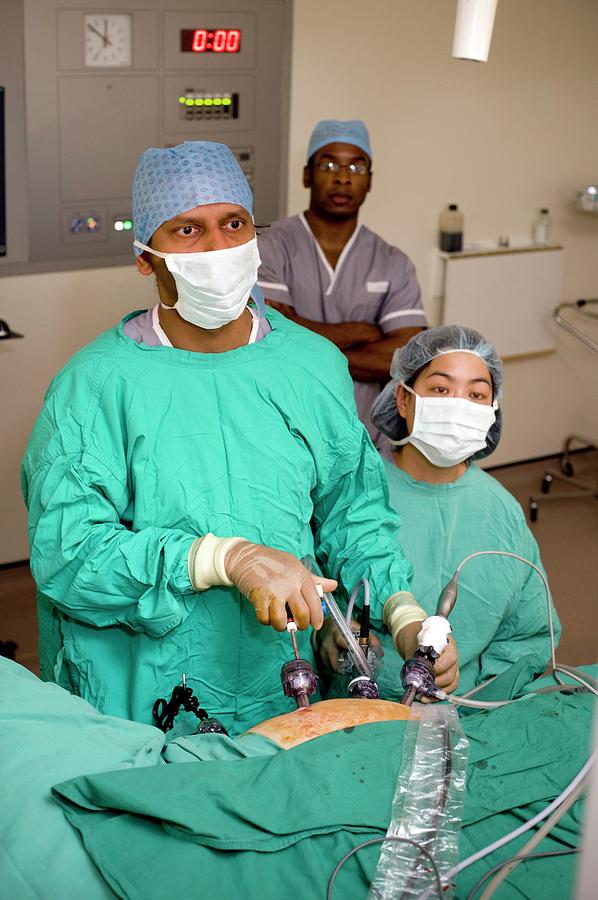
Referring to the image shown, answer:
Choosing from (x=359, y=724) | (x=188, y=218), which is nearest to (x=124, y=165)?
(x=188, y=218)

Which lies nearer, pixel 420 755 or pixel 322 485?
pixel 420 755

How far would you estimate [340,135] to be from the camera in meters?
2.92

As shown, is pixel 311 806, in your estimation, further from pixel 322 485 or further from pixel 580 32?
pixel 580 32

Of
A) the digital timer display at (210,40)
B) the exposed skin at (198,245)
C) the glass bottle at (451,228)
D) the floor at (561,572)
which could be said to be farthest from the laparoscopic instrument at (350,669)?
the glass bottle at (451,228)

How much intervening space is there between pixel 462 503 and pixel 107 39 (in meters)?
1.87

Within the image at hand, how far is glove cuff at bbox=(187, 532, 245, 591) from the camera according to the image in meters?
1.46

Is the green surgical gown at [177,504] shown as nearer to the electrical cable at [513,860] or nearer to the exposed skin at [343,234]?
the electrical cable at [513,860]

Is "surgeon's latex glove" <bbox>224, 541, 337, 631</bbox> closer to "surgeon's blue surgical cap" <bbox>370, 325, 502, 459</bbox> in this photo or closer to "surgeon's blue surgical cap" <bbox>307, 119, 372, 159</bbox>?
"surgeon's blue surgical cap" <bbox>370, 325, 502, 459</bbox>

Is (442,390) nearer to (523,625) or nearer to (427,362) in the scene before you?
(427,362)

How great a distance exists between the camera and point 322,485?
1730mm

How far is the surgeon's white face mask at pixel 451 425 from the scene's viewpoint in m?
2.01

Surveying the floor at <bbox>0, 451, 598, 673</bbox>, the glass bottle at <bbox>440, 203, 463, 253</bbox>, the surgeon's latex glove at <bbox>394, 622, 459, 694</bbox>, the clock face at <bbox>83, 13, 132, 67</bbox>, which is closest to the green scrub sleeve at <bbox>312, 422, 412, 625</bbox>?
the surgeon's latex glove at <bbox>394, 622, 459, 694</bbox>

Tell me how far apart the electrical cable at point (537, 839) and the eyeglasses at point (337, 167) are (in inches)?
80.9

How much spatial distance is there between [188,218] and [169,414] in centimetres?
32
